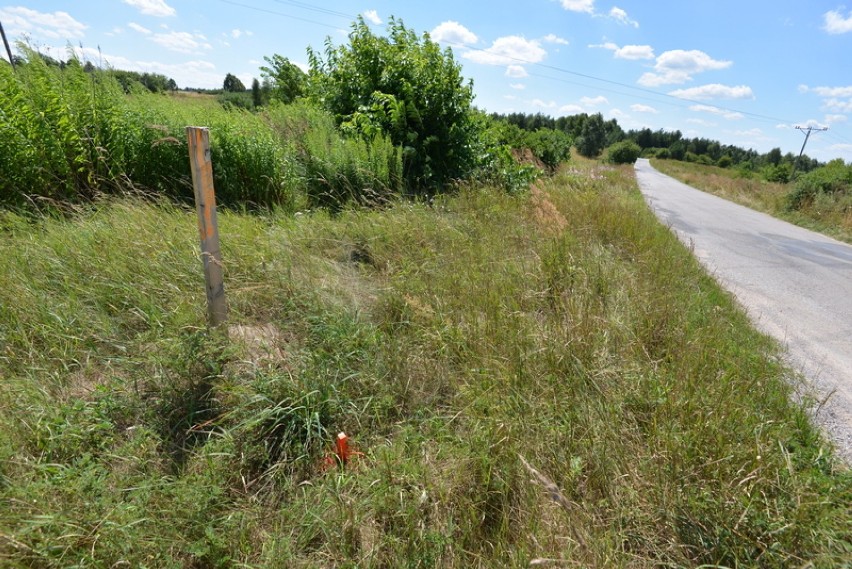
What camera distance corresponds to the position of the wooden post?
2.28 meters

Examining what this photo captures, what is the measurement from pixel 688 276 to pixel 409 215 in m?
3.57

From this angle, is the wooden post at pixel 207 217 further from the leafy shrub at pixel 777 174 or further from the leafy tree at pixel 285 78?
the leafy shrub at pixel 777 174

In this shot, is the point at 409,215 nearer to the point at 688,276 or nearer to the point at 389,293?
the point at 389,293

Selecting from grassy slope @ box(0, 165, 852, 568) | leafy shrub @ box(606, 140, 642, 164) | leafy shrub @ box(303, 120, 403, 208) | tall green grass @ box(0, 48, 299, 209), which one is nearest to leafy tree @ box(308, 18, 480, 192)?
leafy shrub @ box(303, 120, 403, 208)

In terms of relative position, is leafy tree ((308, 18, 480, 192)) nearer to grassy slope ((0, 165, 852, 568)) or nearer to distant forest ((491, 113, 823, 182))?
grassy slope ((0, 165, 852, 568))

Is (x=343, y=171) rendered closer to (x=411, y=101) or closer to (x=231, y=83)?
(x=411, y=101)

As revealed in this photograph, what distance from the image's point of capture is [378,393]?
97.1 inches

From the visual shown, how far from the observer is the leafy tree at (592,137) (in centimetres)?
7006

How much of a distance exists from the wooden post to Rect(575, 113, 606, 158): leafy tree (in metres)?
76.8

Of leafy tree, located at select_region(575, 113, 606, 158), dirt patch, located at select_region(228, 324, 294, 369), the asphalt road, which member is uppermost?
leafy tree, located at select_region(575, 113, 606, 158)

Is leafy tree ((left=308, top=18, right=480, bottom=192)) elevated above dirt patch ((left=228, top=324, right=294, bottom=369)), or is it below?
→ above

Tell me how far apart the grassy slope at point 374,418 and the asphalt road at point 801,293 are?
1.56 feet

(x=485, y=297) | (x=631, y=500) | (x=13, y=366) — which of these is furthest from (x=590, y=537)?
(x=13, y=366)

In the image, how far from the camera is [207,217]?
2.42 meters
